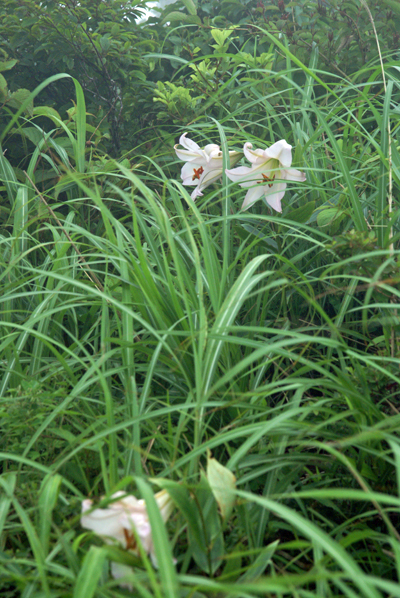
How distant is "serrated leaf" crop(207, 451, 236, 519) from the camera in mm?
770

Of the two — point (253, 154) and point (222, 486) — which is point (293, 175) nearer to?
point (253, 154)

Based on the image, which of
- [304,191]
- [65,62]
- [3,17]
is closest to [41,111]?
[65,62]

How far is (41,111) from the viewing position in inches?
80.3

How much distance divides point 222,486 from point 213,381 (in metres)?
0.36

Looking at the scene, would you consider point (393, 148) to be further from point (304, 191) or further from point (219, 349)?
point (219, 349)

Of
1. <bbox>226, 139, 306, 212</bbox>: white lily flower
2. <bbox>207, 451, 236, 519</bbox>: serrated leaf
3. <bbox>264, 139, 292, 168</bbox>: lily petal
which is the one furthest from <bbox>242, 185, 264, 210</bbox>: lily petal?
<bbox>207, 451, 236, 519</bbox>: serrated leaf

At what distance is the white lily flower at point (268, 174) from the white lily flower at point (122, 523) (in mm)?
891

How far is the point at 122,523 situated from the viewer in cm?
74

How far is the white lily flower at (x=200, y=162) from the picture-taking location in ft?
5.09

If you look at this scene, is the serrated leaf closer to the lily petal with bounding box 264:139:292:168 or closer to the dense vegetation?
the dense vegetation

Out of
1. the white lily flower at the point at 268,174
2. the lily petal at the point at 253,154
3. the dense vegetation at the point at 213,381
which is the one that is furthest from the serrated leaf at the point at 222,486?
the lily petal at the point at 253,154

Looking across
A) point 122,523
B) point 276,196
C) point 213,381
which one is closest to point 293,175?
point 276,196

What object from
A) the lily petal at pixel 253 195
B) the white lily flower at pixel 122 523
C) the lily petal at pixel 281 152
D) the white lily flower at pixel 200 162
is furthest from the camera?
the white lily flower at pixel 200 162

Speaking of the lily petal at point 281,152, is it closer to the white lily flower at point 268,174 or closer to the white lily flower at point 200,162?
the white lily flower at point 268,174
